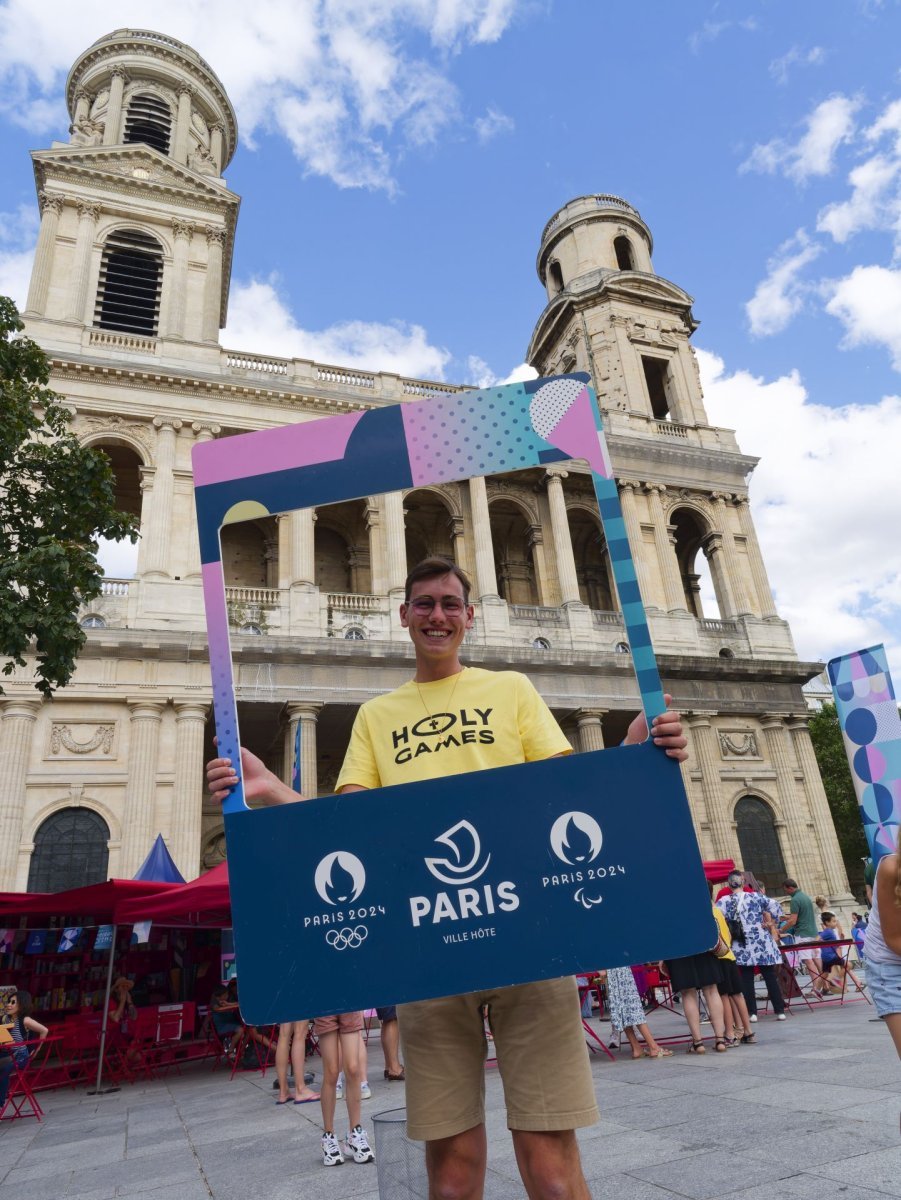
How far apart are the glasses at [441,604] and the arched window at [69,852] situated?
17.2 meters

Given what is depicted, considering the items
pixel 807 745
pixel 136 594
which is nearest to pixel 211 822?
pixel 136 594

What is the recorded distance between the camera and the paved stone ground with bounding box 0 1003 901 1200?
365 centimetres

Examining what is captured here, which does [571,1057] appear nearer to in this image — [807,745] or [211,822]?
[211,822]

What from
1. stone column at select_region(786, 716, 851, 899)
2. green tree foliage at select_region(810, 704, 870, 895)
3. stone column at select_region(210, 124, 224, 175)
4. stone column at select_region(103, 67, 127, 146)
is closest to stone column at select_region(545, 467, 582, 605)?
stone column at select_region(786, 716, 851, 899)

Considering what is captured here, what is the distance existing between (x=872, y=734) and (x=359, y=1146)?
1012 centimetres

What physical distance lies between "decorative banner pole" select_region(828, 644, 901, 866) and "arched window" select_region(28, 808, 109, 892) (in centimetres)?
1502

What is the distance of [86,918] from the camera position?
1341 cm

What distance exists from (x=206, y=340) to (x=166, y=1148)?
881 inches

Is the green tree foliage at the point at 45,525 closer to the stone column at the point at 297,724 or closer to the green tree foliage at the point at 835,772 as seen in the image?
the stone column at the point at 297,724

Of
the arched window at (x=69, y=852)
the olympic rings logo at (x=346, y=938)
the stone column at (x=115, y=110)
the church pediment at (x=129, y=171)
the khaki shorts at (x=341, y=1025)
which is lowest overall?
the khaki shorts at (x=341, y=1025)

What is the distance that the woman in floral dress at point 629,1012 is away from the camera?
8062 mm

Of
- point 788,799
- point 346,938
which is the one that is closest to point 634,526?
point 788,799

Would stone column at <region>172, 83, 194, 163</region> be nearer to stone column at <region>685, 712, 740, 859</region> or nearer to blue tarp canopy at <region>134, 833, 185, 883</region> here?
blue tarp canopy at <region>134, 833, 185, 883</region>

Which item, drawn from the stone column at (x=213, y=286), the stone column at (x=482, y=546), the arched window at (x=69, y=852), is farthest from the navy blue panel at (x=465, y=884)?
the stone column at (x=213, y=286)
